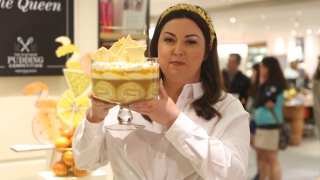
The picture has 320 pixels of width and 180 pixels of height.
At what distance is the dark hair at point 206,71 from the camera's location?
148 cm

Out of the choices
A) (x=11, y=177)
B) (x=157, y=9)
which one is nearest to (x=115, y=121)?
(x=11, y=177)

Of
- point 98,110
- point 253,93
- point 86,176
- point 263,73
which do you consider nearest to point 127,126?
point 98,110

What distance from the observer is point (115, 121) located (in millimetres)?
1560

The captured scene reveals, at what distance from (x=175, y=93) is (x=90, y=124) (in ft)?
1.08

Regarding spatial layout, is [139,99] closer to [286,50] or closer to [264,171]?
[264,171]

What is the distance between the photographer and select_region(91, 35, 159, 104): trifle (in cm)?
124

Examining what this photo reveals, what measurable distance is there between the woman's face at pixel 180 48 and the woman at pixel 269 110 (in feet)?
11.9

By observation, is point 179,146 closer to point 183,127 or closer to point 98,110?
point 183,127

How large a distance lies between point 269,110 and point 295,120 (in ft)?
11.9

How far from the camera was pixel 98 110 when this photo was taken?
4.47 ft

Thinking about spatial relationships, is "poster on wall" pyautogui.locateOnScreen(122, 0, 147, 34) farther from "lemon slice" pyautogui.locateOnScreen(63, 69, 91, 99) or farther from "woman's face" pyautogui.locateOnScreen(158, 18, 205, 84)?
"woman's face" pyautogui.locateOnScreen(158, 18, 205, 84)

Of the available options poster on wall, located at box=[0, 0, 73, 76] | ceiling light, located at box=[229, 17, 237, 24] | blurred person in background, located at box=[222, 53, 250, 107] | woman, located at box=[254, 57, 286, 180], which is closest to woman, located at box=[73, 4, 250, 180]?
poster on wall, located at box=[0, 0, 73, 76]

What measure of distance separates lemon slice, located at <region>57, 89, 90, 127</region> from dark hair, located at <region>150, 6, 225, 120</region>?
101 cm

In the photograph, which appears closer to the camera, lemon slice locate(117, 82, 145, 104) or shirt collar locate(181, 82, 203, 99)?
lemon slice locate(117, 82, 145, 104)
